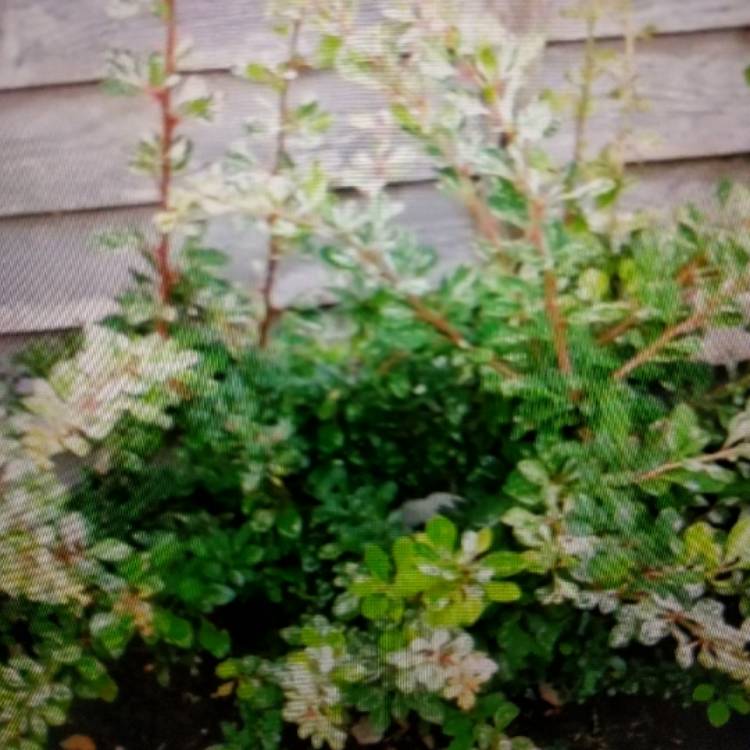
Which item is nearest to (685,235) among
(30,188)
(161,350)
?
(161,350)

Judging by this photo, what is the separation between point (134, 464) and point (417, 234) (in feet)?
1.25

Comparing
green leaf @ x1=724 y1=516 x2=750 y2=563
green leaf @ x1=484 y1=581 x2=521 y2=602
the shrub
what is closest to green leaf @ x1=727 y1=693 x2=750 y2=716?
the shrub

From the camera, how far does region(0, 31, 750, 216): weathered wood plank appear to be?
99 centimetres

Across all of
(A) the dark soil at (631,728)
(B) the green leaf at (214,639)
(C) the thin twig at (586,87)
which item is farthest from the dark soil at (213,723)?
(C) the thin twig at (586,87)

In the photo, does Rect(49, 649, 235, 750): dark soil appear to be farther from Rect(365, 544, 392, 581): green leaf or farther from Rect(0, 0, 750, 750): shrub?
Rect(365, 544, 392, 581): green leaf

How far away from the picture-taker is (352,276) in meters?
1.03

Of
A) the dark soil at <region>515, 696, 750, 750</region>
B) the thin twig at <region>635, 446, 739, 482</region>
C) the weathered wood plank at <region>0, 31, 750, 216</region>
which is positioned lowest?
the dark soil at <region>515, 696, 750, 750</region>

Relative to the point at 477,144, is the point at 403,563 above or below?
below

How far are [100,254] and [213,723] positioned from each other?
0.54 m

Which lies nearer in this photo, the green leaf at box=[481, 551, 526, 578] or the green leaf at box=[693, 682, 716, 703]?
the green leaf at box=[481, 551, 526, 578]

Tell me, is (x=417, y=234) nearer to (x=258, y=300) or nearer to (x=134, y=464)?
(x=258, y=300)

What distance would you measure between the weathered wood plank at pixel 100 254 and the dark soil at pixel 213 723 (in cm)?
42

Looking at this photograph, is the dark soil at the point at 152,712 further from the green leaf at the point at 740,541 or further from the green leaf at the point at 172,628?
the green leaf at the point at 740,541

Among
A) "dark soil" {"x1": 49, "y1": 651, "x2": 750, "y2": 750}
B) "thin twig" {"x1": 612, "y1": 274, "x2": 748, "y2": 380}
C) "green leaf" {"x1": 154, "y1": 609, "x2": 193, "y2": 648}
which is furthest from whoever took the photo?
"dark soil" {"x1": 49, "y1": 651, "x2": 750, "y2": 750}
